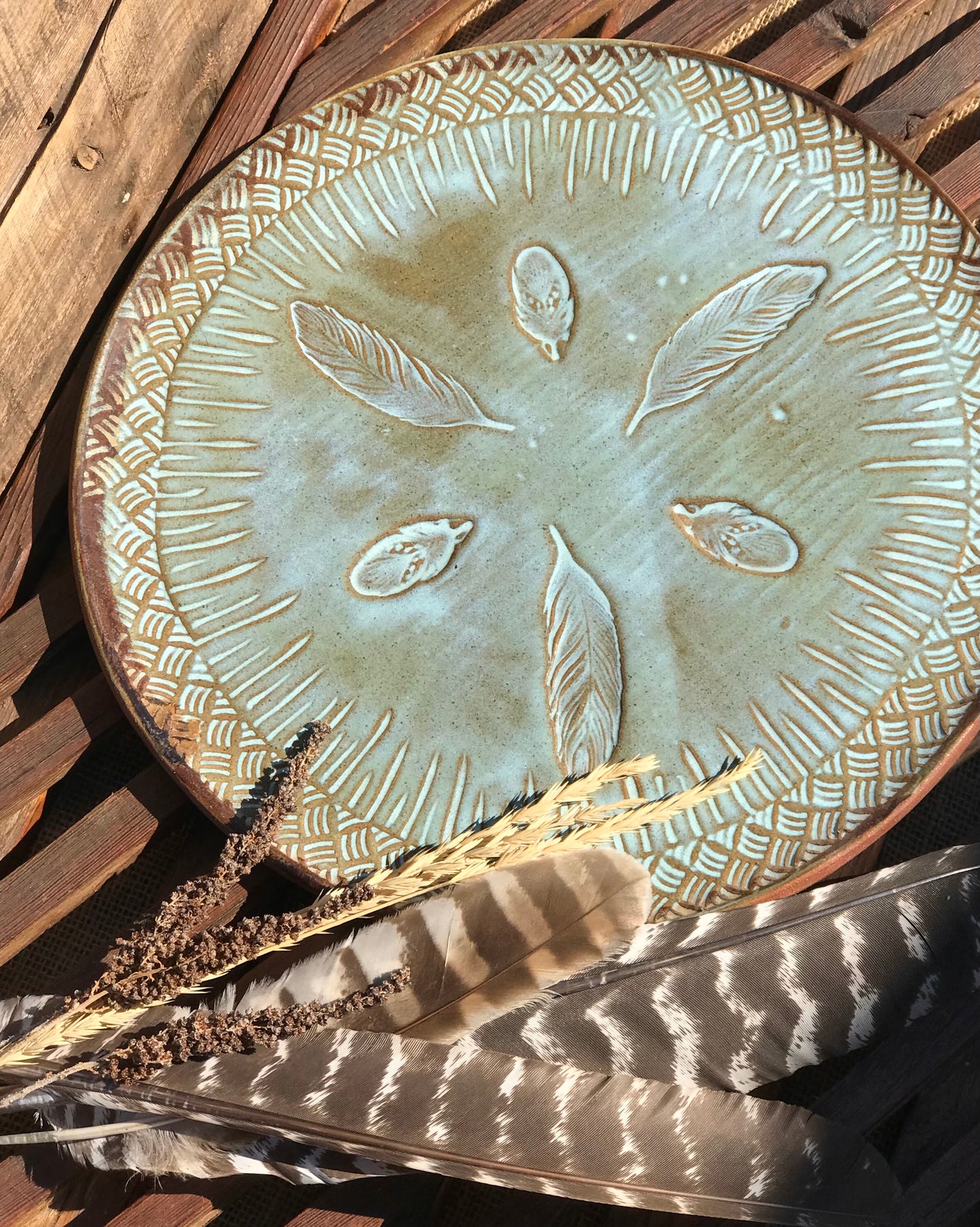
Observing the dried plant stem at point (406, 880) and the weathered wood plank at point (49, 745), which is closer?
the dried plant stem at point (406, 880)

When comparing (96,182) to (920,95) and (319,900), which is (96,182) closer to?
(319,900)

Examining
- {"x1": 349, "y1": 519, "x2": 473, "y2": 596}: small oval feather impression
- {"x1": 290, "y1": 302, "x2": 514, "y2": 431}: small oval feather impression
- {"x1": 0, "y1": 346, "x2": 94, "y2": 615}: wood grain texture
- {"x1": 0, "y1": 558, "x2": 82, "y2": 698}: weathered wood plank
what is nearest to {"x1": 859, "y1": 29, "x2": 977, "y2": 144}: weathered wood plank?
{"x1": 290, "y1": 302, "x2": 514, "y2": 431}: small oval feather impression

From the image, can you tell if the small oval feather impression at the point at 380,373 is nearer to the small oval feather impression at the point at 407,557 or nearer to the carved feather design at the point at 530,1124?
the small oval feather impression at the point at 407,557

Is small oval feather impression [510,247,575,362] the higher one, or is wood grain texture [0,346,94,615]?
wood grain texture [0,346,94,615]

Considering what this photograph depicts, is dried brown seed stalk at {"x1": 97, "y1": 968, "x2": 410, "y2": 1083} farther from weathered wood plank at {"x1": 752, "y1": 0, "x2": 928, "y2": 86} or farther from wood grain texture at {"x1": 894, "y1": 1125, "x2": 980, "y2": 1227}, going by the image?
weathered wood plank at {"x1": 752, "y1": 0, "x2": 928, "y2": 86}

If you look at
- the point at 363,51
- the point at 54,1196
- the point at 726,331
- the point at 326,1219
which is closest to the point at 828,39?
the point at 726,331

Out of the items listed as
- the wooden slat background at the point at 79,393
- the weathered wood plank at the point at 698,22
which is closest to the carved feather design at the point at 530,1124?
the wooden slat background at the point at 79,393

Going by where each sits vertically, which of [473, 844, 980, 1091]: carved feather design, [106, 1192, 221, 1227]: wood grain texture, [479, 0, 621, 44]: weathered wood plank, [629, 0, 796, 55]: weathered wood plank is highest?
[479, 0, 621, 44]: weathered wood plank
